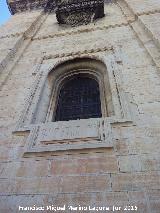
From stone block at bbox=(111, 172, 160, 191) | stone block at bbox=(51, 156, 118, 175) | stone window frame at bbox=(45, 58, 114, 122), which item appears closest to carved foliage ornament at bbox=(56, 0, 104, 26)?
stone window frame at bbox=(45, 58, 114, 122)

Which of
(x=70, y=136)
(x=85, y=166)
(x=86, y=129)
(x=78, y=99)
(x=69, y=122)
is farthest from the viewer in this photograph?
(x=78, y=99)

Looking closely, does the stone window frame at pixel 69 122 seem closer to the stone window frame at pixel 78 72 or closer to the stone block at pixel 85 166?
Result: the stone window frame at pixel 78 72

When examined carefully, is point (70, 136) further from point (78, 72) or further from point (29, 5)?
point (29, 5)

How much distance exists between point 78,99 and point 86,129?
1.81 meters

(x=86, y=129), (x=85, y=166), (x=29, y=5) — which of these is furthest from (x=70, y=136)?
(x=29, y=5)

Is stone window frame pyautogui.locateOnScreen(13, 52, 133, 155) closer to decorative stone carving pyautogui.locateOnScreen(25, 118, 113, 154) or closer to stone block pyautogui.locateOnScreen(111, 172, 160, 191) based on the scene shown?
decorative stone carving pyautogui.locateOnScreen(25, 118, 113, 154)

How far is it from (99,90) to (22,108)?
70.6 inches

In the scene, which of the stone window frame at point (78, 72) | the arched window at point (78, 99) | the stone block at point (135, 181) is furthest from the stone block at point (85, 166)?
the stone window frame at point (78, 72)

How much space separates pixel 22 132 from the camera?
17.1 feet

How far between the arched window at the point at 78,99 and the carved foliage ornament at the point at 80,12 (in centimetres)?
361

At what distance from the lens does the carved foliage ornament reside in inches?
410

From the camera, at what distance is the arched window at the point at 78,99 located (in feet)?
20.2

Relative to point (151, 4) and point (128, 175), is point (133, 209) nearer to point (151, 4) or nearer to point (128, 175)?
point (128, 175)

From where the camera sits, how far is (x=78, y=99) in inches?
265
